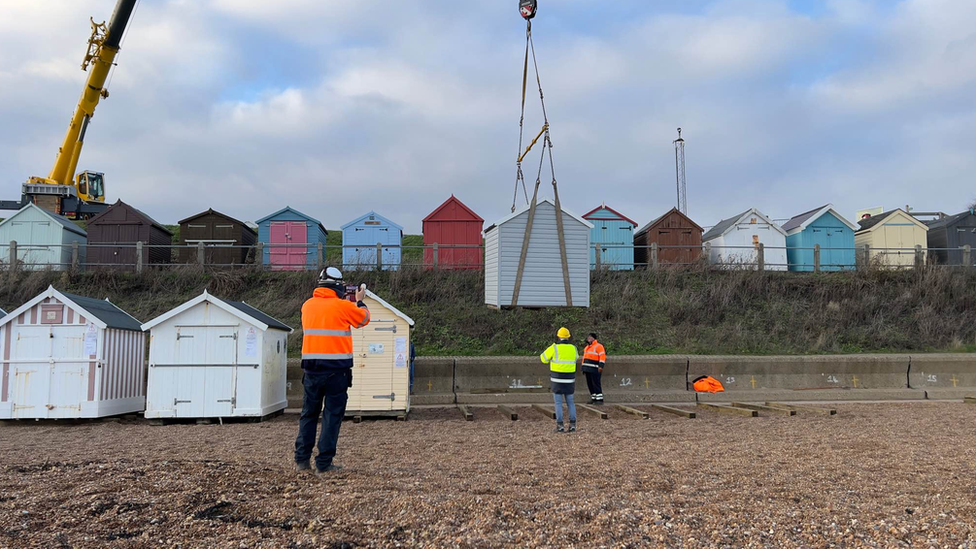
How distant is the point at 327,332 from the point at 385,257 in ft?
62.0

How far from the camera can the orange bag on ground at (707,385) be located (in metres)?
15.7

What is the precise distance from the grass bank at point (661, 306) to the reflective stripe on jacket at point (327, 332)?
11.8 metres

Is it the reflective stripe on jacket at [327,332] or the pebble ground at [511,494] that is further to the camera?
the reflective stripe on jacket at [327,332]

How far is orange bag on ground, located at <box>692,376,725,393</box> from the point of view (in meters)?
15.7

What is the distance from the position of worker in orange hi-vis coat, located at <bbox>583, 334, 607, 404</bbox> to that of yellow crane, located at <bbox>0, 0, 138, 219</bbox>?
2941 cm

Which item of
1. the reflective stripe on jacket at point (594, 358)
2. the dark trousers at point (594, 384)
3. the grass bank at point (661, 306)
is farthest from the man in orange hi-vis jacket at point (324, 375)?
the grass bank at point (661, 306)

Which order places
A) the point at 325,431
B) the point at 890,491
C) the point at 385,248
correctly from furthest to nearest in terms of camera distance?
the point at 385,248 → the point at 325,431 → the point at 890,491

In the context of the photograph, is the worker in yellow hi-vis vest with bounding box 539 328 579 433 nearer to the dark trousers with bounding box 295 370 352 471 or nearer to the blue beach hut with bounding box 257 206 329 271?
the dark trousers with bounding box 295 370 352 471

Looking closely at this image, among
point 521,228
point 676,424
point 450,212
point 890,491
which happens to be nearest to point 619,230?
point 450,212

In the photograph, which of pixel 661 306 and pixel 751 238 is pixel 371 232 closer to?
pixel 661 306

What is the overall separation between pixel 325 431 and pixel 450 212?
20.4 m

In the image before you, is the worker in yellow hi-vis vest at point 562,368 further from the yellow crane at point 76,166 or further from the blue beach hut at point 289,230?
the yellow crane at point 76,166

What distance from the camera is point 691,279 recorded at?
23.4 meters

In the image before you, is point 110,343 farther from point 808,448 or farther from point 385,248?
point 385,248
